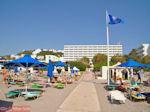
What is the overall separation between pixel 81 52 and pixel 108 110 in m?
110

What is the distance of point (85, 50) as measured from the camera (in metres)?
116

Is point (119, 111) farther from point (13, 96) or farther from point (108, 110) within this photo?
point (13, 96)

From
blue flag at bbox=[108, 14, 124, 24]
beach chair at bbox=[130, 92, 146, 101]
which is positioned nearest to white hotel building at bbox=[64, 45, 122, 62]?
blue flag at bbox=[108, 14, 124, 24]

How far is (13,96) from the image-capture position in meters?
7.88

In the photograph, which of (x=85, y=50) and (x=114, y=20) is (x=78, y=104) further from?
(x=85, y=50)

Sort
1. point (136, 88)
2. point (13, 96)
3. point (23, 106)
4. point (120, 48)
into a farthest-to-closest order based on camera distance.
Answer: point (120, 48)
point (136, 88)
point (13, 96)
point (23, 106)

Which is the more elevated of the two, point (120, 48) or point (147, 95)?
point (120, 48)

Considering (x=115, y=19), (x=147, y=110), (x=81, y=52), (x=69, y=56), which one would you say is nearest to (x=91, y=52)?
(x=81, y=52)

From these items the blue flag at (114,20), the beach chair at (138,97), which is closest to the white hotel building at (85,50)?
the blue flag at (114,20)

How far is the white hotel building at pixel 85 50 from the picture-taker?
113438 mm

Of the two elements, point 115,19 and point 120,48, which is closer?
point 115,19

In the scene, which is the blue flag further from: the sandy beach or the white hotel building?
the white hotel building

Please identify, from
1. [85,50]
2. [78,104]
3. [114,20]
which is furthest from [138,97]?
[85,50]

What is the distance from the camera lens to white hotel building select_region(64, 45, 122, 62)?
113 metres
